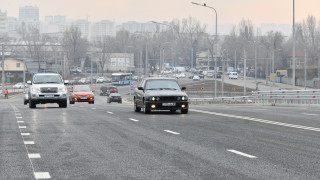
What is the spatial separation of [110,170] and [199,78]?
130 m

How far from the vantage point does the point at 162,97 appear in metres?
26.8

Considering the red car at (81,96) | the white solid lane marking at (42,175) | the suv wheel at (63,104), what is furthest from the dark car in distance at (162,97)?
the red car at (81,96)

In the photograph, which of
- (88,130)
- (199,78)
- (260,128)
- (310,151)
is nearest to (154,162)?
(310,151)

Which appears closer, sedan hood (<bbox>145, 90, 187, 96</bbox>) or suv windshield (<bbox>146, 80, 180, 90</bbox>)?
sedan hood (<bbox>145, 90, 187, 96</bbox>)

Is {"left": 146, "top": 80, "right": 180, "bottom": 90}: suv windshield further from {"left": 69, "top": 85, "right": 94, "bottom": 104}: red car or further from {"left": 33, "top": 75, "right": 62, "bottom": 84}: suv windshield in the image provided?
{"left": 69, "top": 85, "right": 94, "bottom": 104}: red car

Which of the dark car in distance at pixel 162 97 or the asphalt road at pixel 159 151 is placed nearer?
the asphalt road at pixel 159 151

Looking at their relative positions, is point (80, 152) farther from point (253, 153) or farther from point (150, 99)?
point (150, 99)

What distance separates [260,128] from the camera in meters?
19.1

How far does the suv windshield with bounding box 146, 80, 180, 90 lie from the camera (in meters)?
28.1

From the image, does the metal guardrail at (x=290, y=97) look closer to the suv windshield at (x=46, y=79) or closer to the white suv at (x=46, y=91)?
the suv windshield at (x=46, y=79)

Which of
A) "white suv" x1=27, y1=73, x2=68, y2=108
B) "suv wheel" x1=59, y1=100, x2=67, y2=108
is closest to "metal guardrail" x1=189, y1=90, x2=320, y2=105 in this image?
"suv wheel" x1=59, y1=100, x2=67, y2=108

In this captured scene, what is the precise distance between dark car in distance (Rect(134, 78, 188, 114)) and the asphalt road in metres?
6.18

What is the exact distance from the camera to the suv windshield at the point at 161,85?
92.2 ft

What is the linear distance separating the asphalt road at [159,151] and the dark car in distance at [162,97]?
6.18m
